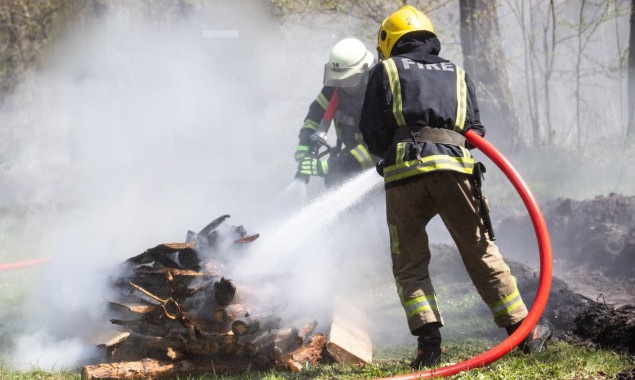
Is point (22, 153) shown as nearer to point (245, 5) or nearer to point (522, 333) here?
point (245, 5)

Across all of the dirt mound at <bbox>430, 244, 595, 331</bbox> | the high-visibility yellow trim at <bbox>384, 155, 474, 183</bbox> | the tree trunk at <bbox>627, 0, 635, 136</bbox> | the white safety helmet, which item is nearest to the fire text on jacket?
the high-visibility yellow trim at <bbox>384, 155, 474, 183</bbox>

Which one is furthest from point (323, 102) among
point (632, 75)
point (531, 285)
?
point (632, 75)

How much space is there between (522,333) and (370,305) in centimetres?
237

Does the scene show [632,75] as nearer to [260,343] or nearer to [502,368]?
[502,368]

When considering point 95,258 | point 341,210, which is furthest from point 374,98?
point 95,258

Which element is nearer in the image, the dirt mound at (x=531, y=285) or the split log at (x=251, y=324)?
the split log at (x=251, y=324)

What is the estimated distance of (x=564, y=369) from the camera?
10.3 ft

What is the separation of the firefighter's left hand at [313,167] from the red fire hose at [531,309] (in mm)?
2364

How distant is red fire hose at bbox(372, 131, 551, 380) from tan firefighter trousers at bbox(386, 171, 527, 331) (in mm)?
97

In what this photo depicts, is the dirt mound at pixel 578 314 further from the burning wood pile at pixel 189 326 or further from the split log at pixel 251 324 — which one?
the split log at pixel 251 324

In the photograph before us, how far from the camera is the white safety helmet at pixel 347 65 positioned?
5.91 m

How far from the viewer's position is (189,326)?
367 centimetres

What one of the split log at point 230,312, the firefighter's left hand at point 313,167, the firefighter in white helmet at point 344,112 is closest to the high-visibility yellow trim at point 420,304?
the split log at point 230,312

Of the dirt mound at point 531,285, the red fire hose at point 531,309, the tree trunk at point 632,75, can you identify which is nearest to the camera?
the red fire hose at point 531,309
